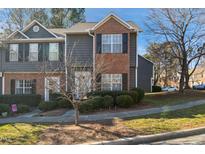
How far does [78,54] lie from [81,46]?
58 centimetres

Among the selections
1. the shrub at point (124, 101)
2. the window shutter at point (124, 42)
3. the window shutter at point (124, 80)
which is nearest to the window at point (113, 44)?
the window shutter at point (124, 42)

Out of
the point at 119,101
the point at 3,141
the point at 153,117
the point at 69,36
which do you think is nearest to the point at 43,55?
the point at 69,36

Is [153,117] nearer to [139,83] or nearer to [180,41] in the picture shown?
[139,83]

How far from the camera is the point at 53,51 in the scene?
26.0 metres

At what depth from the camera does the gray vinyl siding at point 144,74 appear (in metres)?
25.6

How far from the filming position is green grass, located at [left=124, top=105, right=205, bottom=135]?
13419 mm

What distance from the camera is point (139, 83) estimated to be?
25.5 meters

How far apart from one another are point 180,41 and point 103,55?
252 inches

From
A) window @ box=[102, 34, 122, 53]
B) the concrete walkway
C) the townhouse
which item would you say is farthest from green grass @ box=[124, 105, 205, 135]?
window @ box=[102, 34, 122, 53]

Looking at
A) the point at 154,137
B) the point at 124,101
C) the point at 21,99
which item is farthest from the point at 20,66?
the point at 154,137

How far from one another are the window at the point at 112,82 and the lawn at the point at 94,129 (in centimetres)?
743

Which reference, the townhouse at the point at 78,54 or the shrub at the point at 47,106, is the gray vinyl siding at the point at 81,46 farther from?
the shrub at the point at 47,106

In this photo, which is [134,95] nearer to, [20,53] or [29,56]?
[29,56]

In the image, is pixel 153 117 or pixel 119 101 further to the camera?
pixel 119 101
